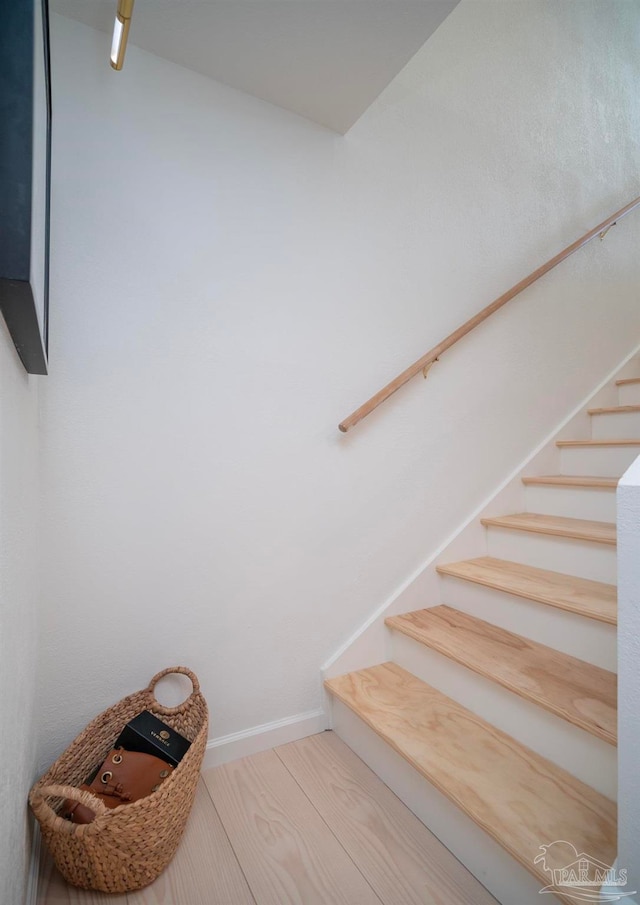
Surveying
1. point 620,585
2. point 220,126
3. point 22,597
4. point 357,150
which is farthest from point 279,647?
point 357,150

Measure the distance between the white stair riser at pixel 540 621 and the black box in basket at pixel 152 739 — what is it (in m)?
A: 1.10

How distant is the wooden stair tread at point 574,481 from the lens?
174cm

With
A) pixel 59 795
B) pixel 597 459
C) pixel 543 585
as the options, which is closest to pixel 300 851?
pixel 59 795

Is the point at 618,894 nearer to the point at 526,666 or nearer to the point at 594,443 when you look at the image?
the point at 526,666

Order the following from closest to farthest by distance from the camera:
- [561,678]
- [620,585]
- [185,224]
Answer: [620,585], [561,678], [185,224]

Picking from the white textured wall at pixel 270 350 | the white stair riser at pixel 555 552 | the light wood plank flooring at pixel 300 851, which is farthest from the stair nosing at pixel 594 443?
the light wood plank flooring at pixel 300 851

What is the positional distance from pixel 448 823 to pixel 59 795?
93cm

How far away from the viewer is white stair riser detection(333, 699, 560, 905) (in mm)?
977

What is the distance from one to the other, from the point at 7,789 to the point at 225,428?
99 cm

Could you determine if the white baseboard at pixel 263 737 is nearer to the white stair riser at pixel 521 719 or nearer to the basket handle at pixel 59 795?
the white stair riser at pixel 521 719

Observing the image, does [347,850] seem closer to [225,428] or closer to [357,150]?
[225,428]

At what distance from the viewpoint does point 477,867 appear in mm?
1071

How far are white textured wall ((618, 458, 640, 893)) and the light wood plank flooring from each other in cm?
39

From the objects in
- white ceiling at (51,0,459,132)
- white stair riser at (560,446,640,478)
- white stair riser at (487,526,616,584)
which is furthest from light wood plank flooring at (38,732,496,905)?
white ceiling at (51,0,459,132)
